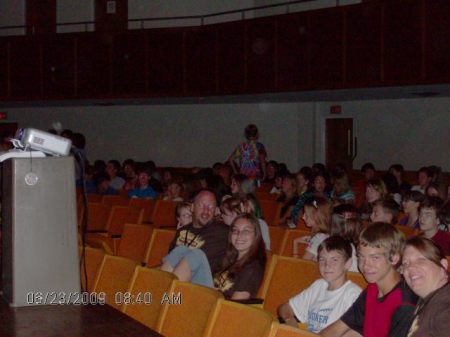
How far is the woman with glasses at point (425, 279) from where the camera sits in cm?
285

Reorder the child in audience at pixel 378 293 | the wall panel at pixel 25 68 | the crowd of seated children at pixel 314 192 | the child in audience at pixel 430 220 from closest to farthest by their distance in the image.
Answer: the child in audience at pixel 378 293 < the child in audience at pixel 430 220 < the crowd of seated children at pixel 314 192 < the wall panel at pixel 25 68

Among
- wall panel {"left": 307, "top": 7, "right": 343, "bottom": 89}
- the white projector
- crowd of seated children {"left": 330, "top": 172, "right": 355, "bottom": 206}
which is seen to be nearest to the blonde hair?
crowd of seated children {"left": 330, "top": 172, "right": 355, "bottom": 206}

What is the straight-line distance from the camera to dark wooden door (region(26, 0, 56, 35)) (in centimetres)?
1661

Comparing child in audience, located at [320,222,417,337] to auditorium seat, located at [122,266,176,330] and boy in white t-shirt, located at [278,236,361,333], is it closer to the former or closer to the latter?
boy in white t-shirt, located at [278,236,361,333]

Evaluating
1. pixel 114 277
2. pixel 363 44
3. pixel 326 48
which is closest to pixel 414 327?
pixel 114 277

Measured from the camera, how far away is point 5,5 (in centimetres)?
1709

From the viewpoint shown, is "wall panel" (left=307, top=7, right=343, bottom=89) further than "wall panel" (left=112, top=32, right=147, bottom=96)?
No

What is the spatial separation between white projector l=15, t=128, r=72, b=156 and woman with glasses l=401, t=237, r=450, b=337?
5.00 feet

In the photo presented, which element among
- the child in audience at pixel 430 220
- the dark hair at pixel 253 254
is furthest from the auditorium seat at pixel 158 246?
the child in audience at pixel 430 220

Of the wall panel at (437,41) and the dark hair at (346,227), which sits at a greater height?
the wall panel at (437,41)

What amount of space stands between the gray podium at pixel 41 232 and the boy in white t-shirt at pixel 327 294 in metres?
1.46

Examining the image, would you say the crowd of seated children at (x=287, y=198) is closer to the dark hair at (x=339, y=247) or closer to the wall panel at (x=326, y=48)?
the wall panel at (x=326, y=48)

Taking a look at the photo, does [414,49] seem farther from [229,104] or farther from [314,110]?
[229,104]

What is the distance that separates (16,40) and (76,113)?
2.59 m
